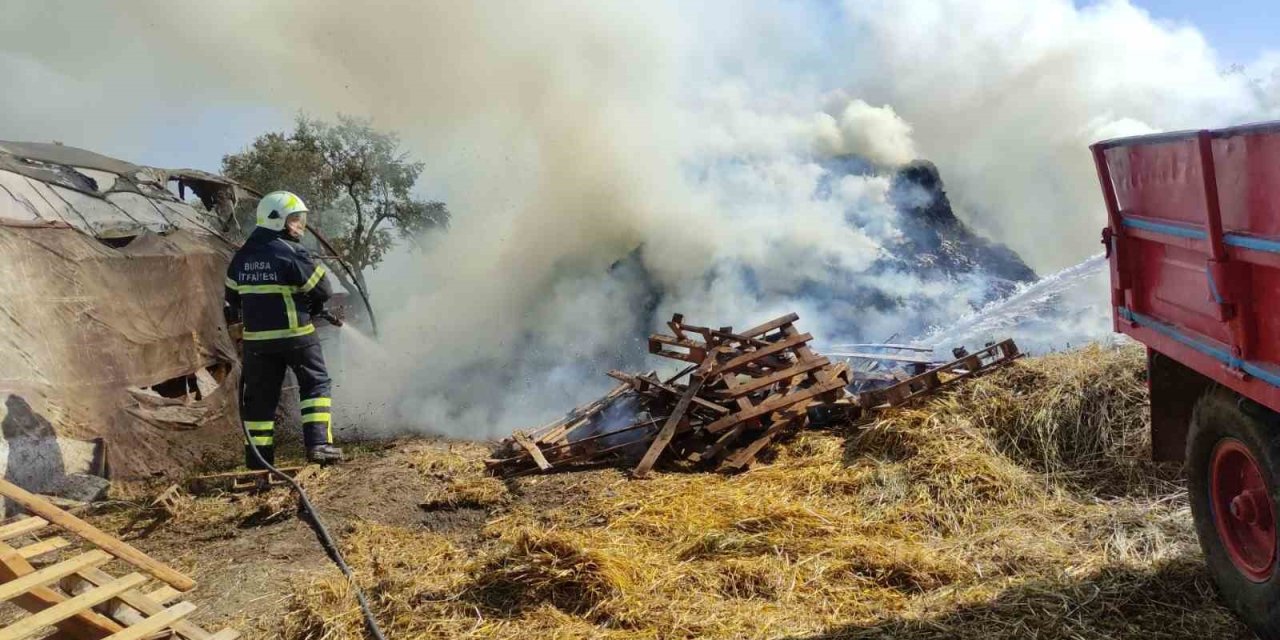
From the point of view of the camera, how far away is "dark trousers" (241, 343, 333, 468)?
6332 mm

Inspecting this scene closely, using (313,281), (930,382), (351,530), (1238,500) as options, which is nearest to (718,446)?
(930,382)

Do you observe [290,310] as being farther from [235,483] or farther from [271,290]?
[235,483]

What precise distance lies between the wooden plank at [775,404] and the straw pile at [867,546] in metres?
0.44

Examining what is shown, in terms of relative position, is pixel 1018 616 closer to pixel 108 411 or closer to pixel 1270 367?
pixel 1270 367

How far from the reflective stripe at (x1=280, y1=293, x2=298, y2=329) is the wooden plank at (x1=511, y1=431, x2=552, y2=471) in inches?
81.5

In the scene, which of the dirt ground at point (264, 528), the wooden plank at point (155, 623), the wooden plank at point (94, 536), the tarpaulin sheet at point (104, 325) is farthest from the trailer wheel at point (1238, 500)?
the tarpaulin sheet at point (104, 325)

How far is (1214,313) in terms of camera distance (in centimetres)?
281

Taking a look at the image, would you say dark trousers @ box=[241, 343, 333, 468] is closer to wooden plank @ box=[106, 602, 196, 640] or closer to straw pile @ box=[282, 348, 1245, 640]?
straw pile @ box=[282, 348, 1245, 640]

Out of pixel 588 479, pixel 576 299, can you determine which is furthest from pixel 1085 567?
pixel 576 299

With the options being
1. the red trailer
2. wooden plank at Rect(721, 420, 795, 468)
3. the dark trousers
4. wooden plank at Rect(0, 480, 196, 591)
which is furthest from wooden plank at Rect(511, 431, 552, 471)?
the red trailer

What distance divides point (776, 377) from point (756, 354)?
0.35 metres

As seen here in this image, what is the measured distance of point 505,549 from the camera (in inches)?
175

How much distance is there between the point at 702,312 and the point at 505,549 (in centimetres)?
997

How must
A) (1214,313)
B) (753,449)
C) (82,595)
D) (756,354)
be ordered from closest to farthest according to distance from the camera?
(1214,313) < (82,595) < (753,449) < (756,354)
